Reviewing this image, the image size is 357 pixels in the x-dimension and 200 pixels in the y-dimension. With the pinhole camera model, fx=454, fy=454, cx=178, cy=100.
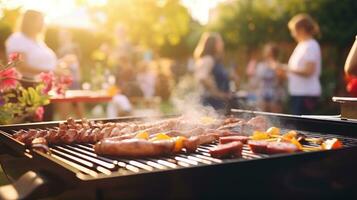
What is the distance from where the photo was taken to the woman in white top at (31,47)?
640 cm

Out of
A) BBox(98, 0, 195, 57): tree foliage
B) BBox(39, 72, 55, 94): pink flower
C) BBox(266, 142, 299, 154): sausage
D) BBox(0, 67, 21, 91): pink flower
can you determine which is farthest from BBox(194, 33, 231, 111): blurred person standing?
BBox(98, 0, 195, 57): tree foliage

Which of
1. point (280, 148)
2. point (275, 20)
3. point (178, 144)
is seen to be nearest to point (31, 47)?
point (178, 144)

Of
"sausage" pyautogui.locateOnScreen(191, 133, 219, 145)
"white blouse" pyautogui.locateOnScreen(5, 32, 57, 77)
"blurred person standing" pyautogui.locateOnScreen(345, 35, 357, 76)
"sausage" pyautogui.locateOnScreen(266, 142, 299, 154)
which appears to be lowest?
"sausage" pyautogui.locateOnScreen(191, 133, 219, 145)

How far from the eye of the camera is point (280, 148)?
2.73 metres

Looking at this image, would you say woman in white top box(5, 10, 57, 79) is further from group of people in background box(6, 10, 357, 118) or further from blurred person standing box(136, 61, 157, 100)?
blurred person standing box(136, 61, 157, 100)

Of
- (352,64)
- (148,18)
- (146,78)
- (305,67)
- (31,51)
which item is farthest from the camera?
→ (148,18)

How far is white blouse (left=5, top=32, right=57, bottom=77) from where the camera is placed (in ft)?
21.0

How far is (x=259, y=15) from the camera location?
1877 centimetres

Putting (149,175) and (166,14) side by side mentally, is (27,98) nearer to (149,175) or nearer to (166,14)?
(149,175)

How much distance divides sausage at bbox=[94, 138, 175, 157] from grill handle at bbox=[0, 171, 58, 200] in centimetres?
53

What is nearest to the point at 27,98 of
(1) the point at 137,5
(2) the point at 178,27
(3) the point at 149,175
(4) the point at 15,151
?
(4) the point at 15,151

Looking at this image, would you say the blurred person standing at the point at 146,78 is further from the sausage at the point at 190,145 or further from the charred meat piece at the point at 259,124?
the sausage at the point at 190,145

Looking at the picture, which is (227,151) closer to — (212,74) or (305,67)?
(305,67)

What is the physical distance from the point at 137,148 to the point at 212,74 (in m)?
5.56
